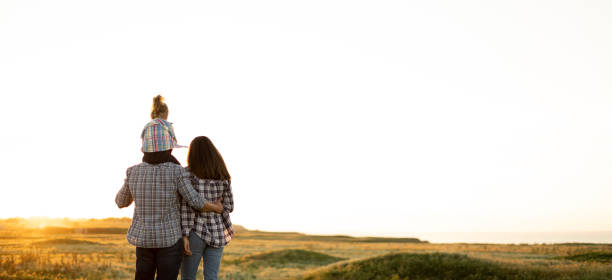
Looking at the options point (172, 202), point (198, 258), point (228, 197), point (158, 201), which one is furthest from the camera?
point (228, 197)

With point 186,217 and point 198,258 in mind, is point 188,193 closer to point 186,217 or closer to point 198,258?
point 186,217

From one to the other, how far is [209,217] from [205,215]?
64mm

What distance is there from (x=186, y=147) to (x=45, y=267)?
1702 centimetres

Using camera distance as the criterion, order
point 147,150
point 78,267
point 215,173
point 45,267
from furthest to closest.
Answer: point 78,267
point 45,267
point 215,173
point 147,150

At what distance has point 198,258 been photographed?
6.26m

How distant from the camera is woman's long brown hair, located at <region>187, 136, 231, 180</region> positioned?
6172mm

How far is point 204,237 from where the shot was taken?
241 inches

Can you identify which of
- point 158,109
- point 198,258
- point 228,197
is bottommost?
point 198,258

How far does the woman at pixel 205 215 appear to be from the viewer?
20.0 feet

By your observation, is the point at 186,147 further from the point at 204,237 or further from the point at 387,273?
the point at 387,273

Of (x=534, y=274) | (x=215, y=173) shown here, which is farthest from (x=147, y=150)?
(x=534, y=274)

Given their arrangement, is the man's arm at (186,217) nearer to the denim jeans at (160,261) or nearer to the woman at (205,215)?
the woman at (205,215)

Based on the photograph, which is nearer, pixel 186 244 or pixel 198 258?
pixel 186 244

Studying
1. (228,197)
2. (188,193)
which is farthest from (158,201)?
(228,197)
